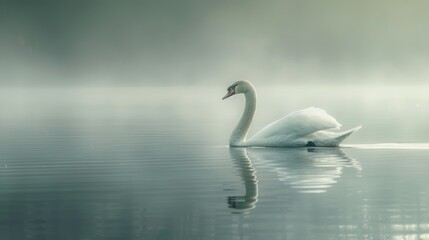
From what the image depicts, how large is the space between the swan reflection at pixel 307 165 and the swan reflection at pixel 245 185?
1.06ft

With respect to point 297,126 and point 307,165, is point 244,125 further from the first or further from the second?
point 307,165

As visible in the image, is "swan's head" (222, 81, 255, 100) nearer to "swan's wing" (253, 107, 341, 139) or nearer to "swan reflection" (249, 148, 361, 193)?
"swan's wing" (253, 107, 341, 139)

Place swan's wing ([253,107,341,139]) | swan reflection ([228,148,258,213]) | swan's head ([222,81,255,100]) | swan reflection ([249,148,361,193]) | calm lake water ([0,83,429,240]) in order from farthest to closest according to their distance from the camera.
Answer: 1. swan's head ([222,81,255,100])
2. swan's wing ([253,107,341,139])
3. swan reflection ([249,148,361,193])
4. swan reflection ([228,148,258,213])
5. calm lake water ([0,83,429,240])

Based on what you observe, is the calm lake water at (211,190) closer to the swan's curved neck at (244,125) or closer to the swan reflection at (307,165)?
the swan reflection at (307,165)

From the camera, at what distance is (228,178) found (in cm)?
2162

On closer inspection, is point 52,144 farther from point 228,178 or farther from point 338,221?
point 338,221

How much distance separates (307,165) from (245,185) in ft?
11.4

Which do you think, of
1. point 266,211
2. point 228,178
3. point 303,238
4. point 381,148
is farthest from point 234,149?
point 303,238

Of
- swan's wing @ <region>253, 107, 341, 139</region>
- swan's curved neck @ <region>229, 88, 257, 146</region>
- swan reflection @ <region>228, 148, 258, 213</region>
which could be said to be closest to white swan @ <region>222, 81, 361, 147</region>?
swan's wing @ <region>253, 107, 341, 139</region>

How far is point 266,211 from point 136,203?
2.25 metres

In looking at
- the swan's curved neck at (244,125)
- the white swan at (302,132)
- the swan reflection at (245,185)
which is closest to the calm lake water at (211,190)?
the swan reflection at (245,185)

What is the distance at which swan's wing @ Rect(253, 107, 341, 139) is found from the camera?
27297 mm

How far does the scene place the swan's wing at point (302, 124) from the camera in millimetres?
27297

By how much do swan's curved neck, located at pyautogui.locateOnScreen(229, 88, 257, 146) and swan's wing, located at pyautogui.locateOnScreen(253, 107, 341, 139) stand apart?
1.13 m
